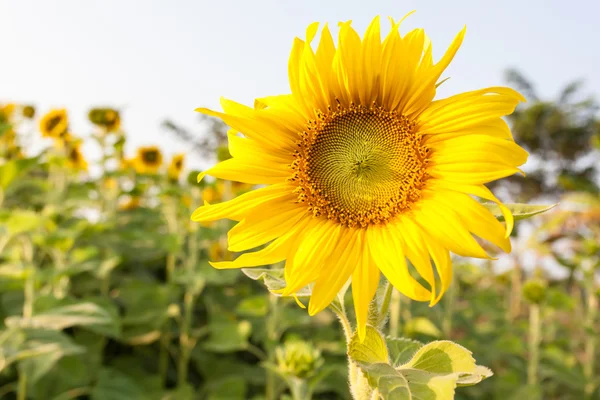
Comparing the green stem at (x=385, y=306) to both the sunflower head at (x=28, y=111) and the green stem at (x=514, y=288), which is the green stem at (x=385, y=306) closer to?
the sunflower head at (x=28, y=111)

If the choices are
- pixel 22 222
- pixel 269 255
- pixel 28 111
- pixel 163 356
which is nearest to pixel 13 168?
pixel 22 222

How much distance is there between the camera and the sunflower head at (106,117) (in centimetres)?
482

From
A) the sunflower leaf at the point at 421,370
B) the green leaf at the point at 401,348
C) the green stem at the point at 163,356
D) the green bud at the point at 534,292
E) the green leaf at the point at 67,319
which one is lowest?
the green stem at the point at 163,356

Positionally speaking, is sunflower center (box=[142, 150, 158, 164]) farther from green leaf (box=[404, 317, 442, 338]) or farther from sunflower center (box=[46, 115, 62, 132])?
green leaf (box=[404, 317, 442, 338])

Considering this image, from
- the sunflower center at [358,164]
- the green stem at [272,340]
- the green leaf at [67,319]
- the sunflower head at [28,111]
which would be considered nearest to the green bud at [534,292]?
the green stem at [272,340]

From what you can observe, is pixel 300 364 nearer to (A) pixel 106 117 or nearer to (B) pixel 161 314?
(B) pixel 161 314

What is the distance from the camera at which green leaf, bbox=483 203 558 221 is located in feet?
3.34

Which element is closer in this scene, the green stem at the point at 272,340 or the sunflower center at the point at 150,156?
the green stem at the point at 272,340

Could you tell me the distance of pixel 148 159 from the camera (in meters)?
5.56

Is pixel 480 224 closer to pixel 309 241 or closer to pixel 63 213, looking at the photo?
pixel 309 241

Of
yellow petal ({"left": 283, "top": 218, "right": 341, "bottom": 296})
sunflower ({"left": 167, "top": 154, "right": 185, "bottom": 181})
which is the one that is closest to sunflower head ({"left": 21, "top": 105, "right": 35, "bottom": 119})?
sunflower ({"left": 167, "top": 154, "right": 185, "bottom": 181})

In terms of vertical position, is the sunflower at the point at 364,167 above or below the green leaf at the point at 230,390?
above

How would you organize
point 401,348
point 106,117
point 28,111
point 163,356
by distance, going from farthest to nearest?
point 28,111 → point 106,117 → point 163,356 → point 401,348

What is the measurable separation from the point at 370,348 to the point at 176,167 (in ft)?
13.4
